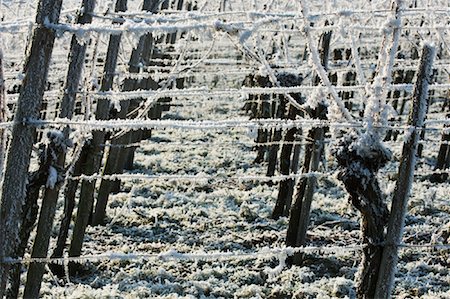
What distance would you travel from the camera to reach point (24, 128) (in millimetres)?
2777

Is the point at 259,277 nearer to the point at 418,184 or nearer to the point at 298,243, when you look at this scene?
the point at 298,243

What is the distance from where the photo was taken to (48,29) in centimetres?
276

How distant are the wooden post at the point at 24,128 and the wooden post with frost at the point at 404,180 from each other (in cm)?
195

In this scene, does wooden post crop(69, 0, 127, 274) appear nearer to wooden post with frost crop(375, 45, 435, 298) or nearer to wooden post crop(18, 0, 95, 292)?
wooden post crop(18, 0, 95, 292)

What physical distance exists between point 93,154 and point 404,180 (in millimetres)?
3923

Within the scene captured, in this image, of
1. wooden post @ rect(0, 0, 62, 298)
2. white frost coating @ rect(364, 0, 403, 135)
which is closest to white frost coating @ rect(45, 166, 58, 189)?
wooden post @ rect(0, 0, 62, 298)

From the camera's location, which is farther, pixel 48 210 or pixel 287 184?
pixel 287 184

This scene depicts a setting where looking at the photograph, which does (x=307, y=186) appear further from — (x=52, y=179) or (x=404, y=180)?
(x=52, y=179)

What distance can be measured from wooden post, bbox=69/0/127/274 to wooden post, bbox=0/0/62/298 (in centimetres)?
298

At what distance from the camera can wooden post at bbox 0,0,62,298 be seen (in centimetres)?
276

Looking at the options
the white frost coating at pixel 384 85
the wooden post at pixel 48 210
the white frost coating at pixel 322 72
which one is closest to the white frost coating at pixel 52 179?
the wooden post at pixel 48 210

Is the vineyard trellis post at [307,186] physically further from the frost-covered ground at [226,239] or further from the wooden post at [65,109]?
the wooden post at [65,109]

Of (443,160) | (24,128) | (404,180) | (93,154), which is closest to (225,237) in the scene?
(93,154)

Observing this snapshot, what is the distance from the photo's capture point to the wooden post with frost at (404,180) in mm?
3221
